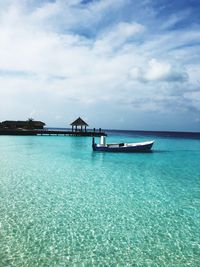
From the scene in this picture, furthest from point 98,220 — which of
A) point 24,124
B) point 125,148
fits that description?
A: point 24,124

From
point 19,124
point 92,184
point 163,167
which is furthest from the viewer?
point 19,124

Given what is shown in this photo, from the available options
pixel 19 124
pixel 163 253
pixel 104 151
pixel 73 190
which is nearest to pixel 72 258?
pixel 163 253

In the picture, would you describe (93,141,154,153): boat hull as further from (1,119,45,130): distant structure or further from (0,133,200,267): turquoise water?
(1,119,45,130): distant structure

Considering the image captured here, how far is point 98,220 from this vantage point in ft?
26.7

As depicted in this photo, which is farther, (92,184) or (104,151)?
(104,151)

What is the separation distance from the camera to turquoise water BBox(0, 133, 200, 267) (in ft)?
19.7

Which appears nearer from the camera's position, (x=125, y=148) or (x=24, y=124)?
(x=125, y=148)

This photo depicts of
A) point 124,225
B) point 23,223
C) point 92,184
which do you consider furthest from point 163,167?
point 23,223

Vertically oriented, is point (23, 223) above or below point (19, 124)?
below

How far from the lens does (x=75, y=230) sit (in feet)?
24.2

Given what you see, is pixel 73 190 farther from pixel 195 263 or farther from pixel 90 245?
pixel 195 263

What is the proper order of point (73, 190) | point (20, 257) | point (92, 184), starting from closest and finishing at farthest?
point (20, 257) < point (73, 190) < point (92, 184)

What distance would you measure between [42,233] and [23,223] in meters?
0.89

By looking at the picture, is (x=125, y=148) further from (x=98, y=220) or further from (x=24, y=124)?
(x=24, y=124)
